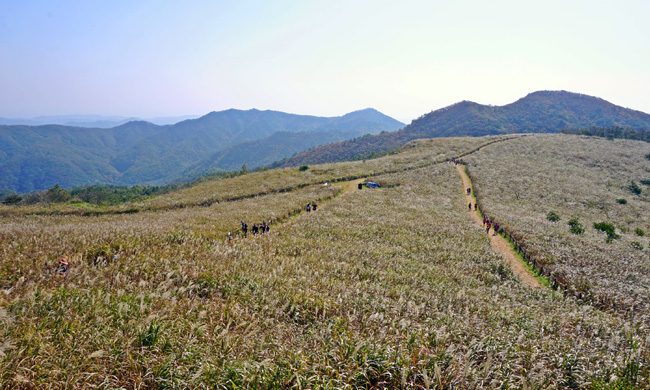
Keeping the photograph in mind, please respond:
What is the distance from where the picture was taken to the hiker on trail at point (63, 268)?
8578 millimetres

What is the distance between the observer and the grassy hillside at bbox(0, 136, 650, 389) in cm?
462

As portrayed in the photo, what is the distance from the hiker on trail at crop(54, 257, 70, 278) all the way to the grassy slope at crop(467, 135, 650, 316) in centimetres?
2302

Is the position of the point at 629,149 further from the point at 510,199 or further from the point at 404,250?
the point at 404,250

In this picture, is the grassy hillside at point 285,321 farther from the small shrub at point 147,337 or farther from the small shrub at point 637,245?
the small shrub at point 637,245

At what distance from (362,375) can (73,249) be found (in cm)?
1249

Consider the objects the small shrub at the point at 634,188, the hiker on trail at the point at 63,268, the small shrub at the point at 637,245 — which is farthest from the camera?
the small shrub at the point at 634,188

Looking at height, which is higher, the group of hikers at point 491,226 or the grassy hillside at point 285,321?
the grassy hillside at point 285,321

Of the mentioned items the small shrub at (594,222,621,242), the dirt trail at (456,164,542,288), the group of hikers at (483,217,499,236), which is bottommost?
the dirt trail at (456,164,542,288)

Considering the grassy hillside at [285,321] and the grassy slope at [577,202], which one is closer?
the grassy hillside at [285,321]

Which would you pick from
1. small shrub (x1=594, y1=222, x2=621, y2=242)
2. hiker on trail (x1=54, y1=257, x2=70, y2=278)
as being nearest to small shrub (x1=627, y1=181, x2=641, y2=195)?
small shrub (x1=594, y1=222, x2=621, y2=242)

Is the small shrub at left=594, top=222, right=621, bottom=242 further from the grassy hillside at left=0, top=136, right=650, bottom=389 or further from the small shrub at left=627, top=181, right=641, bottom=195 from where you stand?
the small shrub at left=627, top=181, right=641, bottom=195

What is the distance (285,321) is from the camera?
25.1ft

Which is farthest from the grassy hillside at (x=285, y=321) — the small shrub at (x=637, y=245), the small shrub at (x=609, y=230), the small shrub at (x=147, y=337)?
the small shrub at (x=609, y=230)

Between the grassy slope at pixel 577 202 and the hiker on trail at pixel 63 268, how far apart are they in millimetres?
23025
